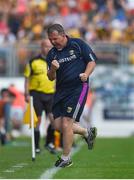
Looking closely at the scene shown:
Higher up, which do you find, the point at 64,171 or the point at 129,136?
the point at 64,171

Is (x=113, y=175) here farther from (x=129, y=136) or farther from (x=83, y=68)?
(x=129, y=136)

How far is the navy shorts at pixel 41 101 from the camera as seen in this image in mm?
14586

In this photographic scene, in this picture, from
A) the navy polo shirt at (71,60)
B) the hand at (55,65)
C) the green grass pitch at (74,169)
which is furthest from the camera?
the navy polo shirt at (71,60)

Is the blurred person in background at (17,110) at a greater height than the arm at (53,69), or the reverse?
the arm at (53,69)

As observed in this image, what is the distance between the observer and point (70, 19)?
84.7ft

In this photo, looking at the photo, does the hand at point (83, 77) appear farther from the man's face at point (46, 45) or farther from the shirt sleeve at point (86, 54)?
the man's face at point (46, 45)

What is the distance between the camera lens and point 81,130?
10891mm

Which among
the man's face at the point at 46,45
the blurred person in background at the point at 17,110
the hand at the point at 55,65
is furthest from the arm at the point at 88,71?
the blurred person in background at the point at 17,110

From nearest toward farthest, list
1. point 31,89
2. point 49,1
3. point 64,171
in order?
point 64,171, point 31,89, point 49,1

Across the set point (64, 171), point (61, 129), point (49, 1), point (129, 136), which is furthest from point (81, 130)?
point (49, 1)

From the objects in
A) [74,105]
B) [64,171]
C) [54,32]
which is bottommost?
[64,171]

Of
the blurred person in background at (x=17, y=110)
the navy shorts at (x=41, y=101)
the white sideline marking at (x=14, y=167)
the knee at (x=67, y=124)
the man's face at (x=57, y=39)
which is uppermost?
the man's face at (x=57, y=39)

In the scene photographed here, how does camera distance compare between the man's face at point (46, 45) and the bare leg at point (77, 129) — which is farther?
the man's face at point (46, 45)

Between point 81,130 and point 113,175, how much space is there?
6.02ft
